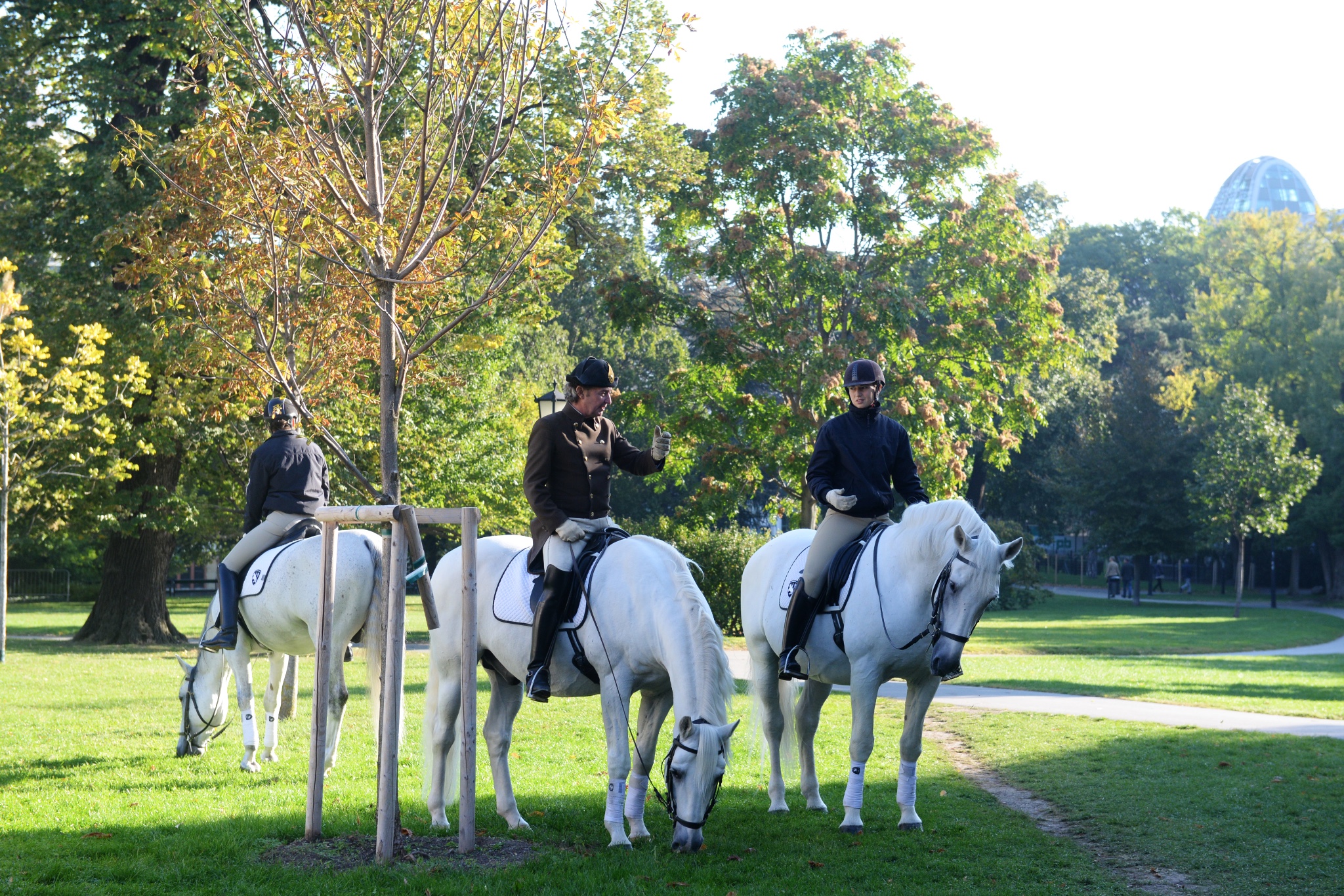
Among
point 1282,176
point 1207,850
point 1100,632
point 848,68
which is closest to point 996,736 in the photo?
point 1207,850

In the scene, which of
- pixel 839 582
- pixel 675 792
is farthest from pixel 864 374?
pixel 675 792

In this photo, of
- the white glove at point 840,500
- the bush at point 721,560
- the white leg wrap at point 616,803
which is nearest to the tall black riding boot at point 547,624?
the white leg wrap at point 616,803

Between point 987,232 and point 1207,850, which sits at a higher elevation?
point 987,232

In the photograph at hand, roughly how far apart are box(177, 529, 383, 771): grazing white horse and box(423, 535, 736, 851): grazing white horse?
5.07 ft

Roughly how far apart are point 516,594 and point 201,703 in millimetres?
4143

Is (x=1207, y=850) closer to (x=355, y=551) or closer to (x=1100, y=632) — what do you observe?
(x=355, y=551)

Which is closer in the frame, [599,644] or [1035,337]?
[599,644]

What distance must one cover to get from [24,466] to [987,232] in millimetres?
19409

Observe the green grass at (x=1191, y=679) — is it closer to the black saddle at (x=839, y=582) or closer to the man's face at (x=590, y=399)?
the black saddle at (x=839, y=582)

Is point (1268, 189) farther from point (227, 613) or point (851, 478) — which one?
point (227, 613)

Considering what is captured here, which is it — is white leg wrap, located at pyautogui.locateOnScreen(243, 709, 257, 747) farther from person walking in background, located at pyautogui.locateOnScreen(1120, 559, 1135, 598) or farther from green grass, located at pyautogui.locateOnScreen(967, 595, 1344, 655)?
person walking in background, located at pyautogui.locateOnScreen(1120, 559, 1135, 598)

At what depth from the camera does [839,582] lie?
25.7ft

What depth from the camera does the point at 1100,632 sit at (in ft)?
101

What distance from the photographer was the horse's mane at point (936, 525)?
7203mm
